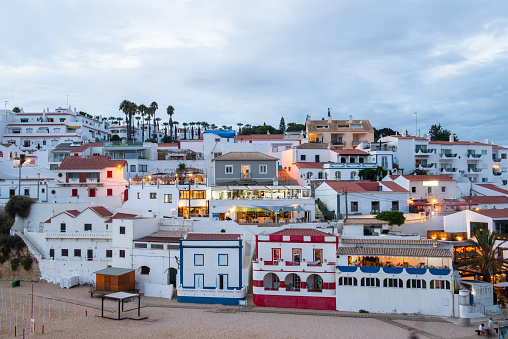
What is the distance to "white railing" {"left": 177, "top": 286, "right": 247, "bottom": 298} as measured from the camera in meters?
29.6

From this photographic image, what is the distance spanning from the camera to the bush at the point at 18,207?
39781 mm

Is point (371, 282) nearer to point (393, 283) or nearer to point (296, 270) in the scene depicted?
point (393, 283)

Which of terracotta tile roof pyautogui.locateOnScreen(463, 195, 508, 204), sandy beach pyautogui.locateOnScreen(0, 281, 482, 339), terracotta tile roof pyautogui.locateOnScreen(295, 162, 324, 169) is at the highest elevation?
terracotta tile roof pyautogui.locateOnScreen(295, 162, 324, 169)

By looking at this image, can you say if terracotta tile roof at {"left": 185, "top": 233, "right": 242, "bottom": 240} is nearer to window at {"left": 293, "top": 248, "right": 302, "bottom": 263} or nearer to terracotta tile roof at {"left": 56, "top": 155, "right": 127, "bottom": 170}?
window at {"left": 293, "top": 248, "right": 302, "bottom": 263}

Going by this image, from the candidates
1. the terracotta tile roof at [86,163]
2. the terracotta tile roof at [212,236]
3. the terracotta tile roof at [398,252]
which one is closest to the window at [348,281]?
the terracotta tile roof at [398,252]

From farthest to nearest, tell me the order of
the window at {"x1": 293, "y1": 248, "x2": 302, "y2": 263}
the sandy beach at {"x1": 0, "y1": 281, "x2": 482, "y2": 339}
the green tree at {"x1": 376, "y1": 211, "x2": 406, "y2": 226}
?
1. the green tree at {"x1": 376, "y1": 211, "x2": 406, "y2": 226}
2. the window at {"x1": 293, "y1": 248, "x2": 302, "y2": 263}
3. the sandy beach at {"x1": 0, "y1": 281, "x2": 482, "y2": 339}

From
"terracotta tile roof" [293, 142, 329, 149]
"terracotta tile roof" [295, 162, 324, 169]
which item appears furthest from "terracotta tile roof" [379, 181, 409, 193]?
"terracotta tile roof" [293, 142, 329, 149]

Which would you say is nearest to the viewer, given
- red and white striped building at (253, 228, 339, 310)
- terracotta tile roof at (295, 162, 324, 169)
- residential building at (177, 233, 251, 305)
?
red and white striped building at (253, 228, 339, 310)

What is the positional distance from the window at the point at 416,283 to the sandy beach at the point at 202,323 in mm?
2185

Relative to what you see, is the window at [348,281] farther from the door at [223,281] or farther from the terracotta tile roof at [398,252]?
the door at [223,281]

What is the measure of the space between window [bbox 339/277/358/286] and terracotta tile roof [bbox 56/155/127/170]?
93.9 ft

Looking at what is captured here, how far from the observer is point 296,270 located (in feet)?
94.3

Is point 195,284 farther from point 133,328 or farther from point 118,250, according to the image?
point 118,250

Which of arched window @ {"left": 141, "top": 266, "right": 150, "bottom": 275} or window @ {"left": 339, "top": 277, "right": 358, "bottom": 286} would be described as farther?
arched window @ {"left": 141, "top": 266, "right": 150, "bottom": 275}
